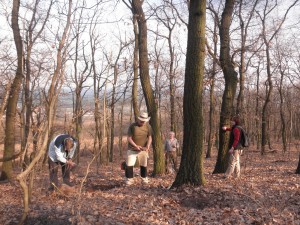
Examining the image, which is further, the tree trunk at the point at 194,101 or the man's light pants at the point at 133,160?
the man's light pants at the point at 133,160

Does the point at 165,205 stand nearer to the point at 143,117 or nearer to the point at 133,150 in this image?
the point at 133,150

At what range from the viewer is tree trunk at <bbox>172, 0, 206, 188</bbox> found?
23.9 ft

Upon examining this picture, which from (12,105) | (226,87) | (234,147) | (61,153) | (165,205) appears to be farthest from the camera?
(12,105)

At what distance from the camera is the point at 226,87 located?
1027 centimetres

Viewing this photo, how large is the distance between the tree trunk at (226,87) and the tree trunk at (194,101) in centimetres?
299

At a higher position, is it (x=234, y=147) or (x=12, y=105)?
(x=12, y=105)

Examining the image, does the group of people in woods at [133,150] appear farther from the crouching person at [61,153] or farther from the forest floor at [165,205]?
the forest floor at [165,205]

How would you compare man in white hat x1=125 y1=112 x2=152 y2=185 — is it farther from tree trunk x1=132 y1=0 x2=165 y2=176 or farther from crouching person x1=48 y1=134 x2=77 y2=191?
crouching person x1=48 y1=134 x2=77 y2=191

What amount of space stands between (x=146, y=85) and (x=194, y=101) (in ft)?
10.9

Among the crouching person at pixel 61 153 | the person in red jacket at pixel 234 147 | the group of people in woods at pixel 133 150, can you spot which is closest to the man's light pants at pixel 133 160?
the group of people in woods at pixel 133 150

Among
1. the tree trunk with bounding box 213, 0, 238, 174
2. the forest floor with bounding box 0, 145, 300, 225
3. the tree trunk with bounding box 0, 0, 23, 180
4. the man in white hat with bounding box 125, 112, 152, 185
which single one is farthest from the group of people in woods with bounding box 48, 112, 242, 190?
the tree trunk with bounding box 0, 0, 23, 180

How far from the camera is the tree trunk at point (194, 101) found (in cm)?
727

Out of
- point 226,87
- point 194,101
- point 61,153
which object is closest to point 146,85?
Answer: point 226,87

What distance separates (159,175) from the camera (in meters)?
10.6
